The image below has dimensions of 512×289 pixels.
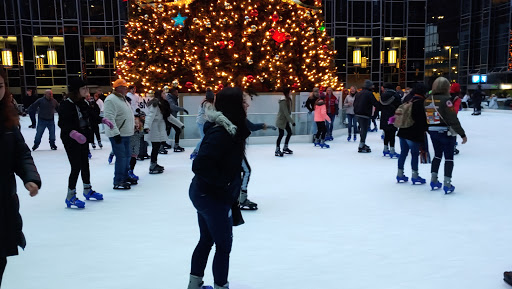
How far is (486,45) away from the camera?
3516cm

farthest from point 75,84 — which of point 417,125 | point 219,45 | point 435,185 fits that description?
point 219,45

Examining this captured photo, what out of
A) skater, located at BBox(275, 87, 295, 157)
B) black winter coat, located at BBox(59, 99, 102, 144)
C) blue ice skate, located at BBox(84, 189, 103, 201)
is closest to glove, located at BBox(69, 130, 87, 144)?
black winter coat, located at BBox(59, 99, 102, 144)

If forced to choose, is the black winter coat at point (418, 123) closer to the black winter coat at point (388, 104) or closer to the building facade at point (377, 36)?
the black winter coat at point (388, 104)

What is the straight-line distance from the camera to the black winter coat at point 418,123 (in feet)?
20.0

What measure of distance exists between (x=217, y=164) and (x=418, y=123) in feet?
14.8

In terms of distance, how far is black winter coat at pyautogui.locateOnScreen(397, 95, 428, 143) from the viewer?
6098mm

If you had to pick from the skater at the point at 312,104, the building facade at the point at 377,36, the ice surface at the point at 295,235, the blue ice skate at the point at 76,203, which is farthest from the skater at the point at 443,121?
the building facade at the point at 377,36

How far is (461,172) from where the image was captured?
7516 millimetres

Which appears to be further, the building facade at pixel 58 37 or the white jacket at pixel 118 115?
the building facade at pixel 58 37

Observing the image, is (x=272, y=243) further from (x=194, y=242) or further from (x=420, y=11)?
(x=420, y=11)

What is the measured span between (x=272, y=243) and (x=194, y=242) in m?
0.76

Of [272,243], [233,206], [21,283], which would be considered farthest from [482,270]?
[21,283]

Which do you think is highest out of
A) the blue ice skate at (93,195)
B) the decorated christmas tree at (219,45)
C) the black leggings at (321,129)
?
the decorated christmas tree at (219,45)

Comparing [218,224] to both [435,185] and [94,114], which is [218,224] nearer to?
[94,114]
